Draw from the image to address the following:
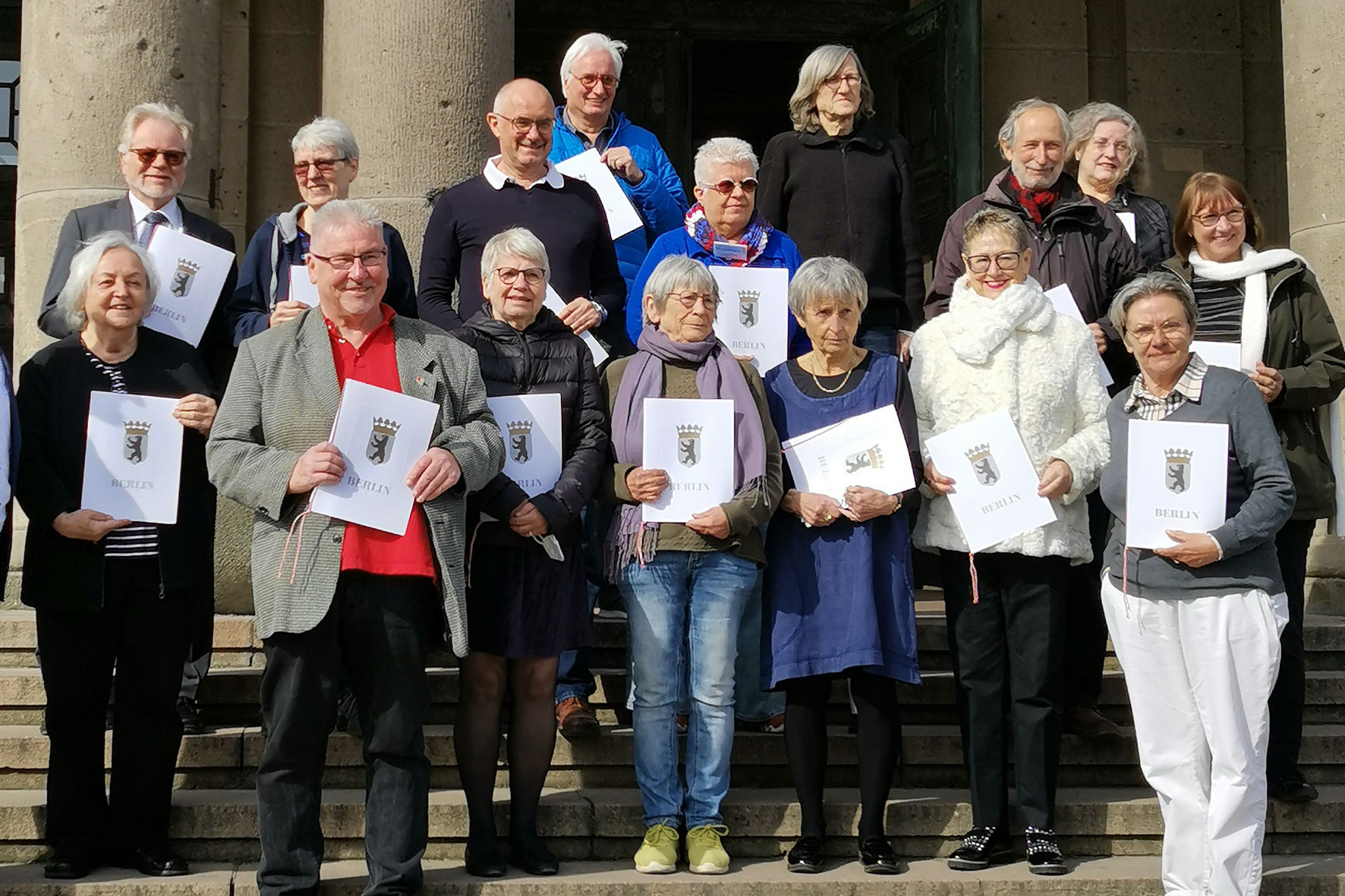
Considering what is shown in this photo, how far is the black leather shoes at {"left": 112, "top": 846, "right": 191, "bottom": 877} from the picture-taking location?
550cm

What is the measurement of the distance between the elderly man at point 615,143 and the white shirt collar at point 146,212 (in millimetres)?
1597

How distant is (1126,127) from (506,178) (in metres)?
2.65

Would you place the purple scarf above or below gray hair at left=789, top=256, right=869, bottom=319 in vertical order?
below

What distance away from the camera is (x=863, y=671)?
5719mm

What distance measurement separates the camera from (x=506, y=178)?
21.2ft

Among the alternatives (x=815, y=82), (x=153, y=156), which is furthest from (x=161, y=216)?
(x=815, y=82)

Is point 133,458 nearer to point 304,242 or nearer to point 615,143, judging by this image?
point 304,242

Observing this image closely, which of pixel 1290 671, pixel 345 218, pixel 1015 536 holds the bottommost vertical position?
pixel 1290 671

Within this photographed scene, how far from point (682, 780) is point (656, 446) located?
4.57ft

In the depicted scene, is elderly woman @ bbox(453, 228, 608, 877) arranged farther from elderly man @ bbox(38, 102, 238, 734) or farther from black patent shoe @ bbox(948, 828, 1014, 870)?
black patent shoe @ bbox(948, 828, 1014, 870)

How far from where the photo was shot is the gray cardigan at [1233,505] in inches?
209

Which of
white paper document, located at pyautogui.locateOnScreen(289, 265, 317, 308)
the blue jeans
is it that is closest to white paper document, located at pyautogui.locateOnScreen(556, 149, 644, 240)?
white paper document, located at pyautogui.locateOnScreen(289, 265, 317, 308)

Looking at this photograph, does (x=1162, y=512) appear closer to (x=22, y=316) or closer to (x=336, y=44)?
(x=336, y=44)

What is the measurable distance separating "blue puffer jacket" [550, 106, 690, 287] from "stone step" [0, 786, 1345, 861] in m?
2.32
